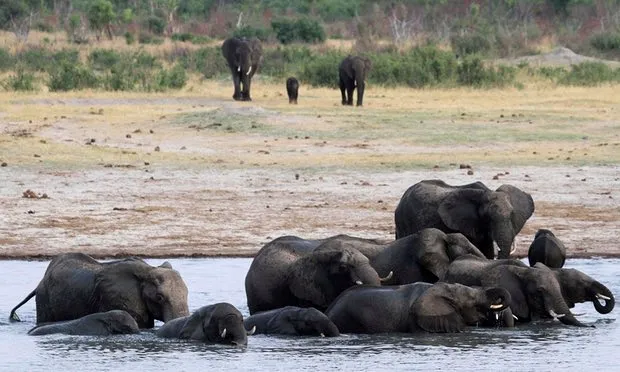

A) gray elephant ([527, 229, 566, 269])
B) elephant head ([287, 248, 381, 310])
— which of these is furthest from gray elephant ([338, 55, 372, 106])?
elephant head ([287, 248, 381, 310])

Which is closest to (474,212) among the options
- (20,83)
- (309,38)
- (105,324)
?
(105,324)

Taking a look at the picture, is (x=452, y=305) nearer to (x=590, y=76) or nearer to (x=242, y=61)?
(x=242, y=61)

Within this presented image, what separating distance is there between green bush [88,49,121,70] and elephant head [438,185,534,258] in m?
35.4

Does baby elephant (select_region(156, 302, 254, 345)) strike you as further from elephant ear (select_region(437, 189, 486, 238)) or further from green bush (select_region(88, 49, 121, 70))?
green bush (select_region(88, 49, 121, 70))

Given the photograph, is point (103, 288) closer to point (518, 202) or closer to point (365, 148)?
point (518, 202)

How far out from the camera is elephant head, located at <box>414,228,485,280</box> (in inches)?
507

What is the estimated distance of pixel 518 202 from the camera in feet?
49.2

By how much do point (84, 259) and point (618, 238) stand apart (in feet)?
24.4

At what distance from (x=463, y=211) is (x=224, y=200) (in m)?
6.75

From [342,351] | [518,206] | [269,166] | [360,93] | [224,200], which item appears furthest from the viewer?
[360,93]

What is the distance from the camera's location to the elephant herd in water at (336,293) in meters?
11.9

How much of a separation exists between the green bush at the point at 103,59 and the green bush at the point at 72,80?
25.5ft

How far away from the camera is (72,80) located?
40.6 metres

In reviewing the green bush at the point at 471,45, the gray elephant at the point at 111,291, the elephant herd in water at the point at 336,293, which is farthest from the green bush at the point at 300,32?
the gray elephant at the point at 111,291
